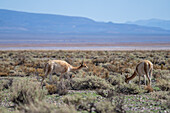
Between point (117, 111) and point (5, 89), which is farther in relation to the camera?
point (5, 89)

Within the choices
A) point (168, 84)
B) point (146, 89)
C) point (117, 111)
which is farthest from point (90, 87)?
point (117, 111)

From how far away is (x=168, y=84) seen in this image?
10.2 metres

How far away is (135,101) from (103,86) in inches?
99.1

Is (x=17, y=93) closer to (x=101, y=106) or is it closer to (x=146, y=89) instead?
(x=101, y=106)

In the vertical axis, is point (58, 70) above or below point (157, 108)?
above

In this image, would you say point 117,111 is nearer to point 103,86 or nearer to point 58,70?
point 103,86

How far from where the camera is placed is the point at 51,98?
8.84m

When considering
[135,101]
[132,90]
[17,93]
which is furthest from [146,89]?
[17,93]

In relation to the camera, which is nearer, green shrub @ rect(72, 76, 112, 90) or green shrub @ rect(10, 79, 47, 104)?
green shrub @ rect(10, 79, 47, 104)

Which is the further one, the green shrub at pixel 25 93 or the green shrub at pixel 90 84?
the green shrub at pixel 90 84

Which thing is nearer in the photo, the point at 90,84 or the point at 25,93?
the point at 25,93

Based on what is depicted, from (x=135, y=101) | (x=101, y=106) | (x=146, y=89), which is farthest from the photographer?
(x=146, y=89)

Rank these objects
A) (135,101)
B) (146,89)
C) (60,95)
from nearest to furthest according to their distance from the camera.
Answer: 1. (135,101)
2. (60,95)
3. (146,89)

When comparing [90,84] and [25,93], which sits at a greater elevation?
[25,93]
